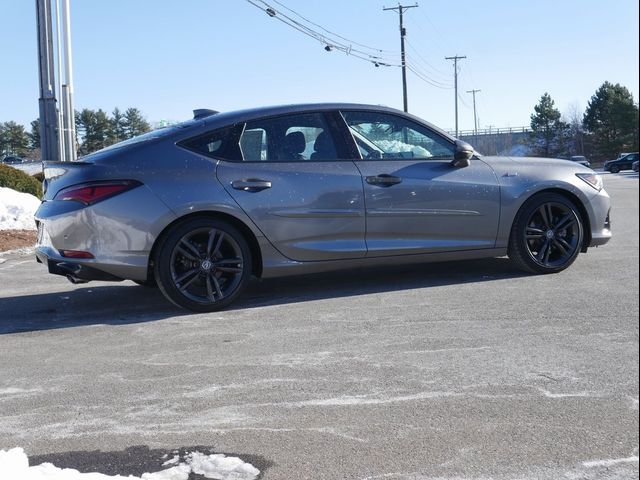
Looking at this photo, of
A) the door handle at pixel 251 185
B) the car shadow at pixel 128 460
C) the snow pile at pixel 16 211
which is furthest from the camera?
the snow pile at pixel 16 211

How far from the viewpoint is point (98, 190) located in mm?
5570

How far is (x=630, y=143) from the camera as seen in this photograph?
151 centimetres

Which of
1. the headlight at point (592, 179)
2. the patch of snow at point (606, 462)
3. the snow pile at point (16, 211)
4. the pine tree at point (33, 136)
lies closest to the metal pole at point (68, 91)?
the snow pile at point (16, 211)

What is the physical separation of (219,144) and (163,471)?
11.3 feet

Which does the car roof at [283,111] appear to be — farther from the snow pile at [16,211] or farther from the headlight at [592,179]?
the snow pile at [16,211]

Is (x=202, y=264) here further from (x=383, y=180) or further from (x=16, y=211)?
(x=16, y=211)

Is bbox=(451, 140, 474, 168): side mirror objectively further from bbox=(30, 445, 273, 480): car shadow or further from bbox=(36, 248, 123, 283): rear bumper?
bbox=(30, 445, 273, 480): car shadow

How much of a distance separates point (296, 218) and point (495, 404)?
2827 millimetres

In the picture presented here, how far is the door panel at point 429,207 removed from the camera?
6176 millimetres

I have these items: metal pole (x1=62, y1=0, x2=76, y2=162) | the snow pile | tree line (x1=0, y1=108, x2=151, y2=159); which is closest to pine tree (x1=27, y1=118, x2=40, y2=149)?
tree line (x1=0, y1=108, x2=151, y2=159)

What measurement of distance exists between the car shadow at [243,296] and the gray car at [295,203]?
28cm

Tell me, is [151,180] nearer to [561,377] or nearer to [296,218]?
[296,218]

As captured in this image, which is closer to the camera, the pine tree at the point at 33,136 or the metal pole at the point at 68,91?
the metal pole at the point at 68,91

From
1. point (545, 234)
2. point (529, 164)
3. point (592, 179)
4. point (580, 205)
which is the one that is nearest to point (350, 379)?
point (545, 234)
